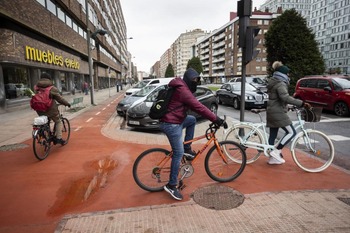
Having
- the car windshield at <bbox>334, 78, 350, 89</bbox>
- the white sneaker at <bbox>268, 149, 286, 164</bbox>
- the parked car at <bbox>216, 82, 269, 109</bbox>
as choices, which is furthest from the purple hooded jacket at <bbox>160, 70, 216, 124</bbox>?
the car windshield at <bbox>334, 78, 350, 89</bbox>

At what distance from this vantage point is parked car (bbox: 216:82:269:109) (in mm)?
13391

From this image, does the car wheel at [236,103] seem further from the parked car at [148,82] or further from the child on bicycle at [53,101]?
the child on bicycle at [53,101]

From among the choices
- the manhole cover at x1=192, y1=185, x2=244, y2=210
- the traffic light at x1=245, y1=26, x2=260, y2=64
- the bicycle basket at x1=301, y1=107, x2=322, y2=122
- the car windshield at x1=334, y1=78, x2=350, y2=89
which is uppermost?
the traffic light at x1=245, y1=26, x2=260, y2=64

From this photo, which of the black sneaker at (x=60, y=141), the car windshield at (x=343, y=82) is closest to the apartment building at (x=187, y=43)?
the car windshield at (x=343, y=82)

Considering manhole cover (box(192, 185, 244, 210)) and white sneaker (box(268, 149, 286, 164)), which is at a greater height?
white sneaker (box(268, 149, 286, 164))

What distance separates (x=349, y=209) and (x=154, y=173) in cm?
267

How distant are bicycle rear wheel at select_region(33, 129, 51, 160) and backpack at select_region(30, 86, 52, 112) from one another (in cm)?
56

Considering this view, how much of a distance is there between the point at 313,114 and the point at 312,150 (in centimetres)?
70

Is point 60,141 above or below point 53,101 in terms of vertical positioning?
below

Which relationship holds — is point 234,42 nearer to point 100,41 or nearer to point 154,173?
point 100,41

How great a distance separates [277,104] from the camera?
4680 mm

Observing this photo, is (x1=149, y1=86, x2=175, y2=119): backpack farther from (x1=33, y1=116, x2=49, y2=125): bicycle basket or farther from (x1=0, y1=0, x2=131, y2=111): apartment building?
(x1=0, y1=0, x2=131, y2=111): apartment building

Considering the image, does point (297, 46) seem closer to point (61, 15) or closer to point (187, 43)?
point (61, 15)

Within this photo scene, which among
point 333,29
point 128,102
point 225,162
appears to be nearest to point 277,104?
point 225,162
